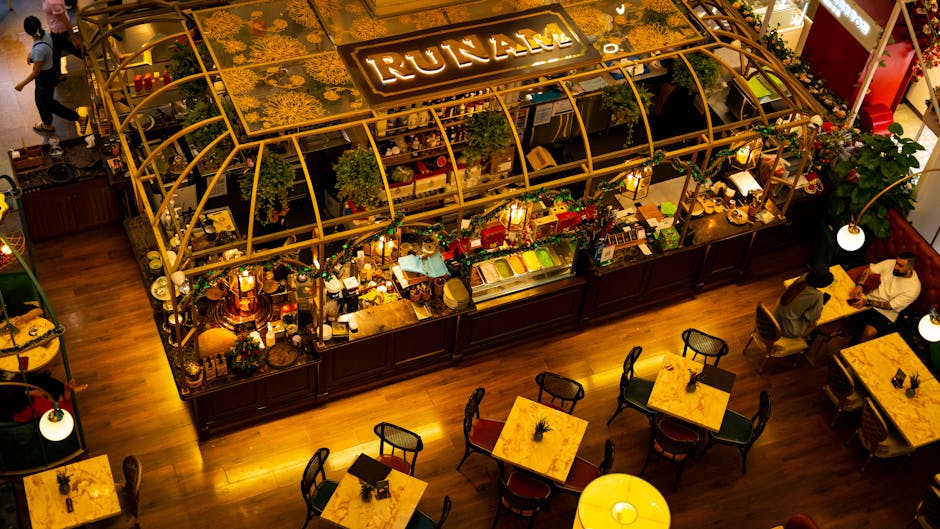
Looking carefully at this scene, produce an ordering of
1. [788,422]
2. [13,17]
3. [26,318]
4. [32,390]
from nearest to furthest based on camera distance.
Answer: [32,390] → [26,318] → [788,422] → [13,17]

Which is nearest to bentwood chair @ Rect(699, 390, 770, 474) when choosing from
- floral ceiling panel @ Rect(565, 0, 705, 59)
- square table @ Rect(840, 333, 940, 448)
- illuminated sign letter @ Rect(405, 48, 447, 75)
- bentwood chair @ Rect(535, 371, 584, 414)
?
square table @ Rect(840, 333, 940, 448)

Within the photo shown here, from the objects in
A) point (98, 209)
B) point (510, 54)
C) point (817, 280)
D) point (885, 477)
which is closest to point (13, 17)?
point (98, 209)

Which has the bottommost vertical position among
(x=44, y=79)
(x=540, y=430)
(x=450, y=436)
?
(x=450, y=436)

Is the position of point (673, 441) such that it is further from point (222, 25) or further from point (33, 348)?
point (33, 348)

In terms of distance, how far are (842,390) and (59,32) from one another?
1114cm

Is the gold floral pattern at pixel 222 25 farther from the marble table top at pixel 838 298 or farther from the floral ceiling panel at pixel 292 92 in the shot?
the marble table top at pixel 838 298

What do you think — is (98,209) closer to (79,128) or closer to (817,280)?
(79,128)

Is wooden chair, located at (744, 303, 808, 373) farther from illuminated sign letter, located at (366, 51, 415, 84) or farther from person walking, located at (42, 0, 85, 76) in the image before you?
person walking, located at (42, 0, 85, 76)

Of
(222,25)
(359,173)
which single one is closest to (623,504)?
(359,173)

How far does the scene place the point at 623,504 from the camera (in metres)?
8.17

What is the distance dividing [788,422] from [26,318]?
339 inches

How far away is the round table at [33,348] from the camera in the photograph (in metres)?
9.84

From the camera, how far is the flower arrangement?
994 centimetres

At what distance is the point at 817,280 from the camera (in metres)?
10.5
